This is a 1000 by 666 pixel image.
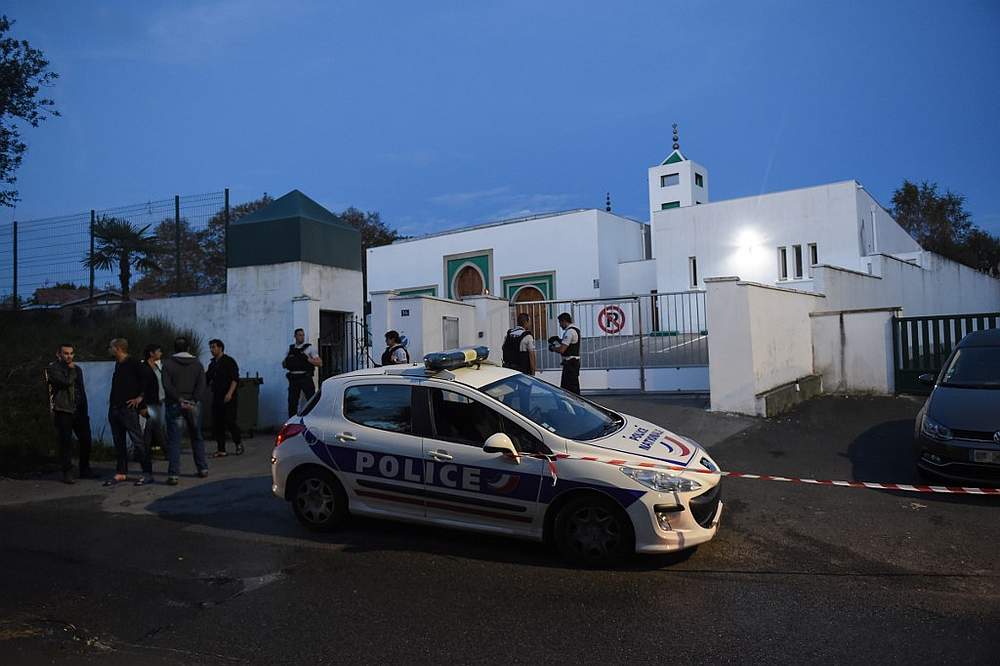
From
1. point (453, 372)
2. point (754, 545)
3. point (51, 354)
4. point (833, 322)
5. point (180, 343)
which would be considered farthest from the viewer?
point (833, 322)

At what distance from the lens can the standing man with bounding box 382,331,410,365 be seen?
10828 millimetres

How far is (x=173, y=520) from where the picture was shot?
7.17m

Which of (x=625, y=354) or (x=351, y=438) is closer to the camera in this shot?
(x=351, y=438)

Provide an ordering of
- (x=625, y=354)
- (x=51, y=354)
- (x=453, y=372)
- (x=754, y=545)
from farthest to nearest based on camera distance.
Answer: (x=625, y=354) → (x=51, y=354) → (x=453, y=372) → (x=754, y=545)

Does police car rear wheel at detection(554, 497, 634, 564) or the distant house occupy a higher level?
the distant house

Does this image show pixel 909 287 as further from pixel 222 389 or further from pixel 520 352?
pixel 222 389

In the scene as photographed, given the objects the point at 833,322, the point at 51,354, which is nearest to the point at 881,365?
the point at 833,322

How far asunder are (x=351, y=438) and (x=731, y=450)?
5719mm

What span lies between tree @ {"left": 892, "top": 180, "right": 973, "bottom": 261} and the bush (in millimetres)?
44619

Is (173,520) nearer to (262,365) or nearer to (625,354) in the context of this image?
(262,365)

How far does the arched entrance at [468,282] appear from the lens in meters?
33.0

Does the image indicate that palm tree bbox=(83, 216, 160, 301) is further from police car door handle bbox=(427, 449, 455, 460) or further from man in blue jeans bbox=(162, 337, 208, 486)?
police car door handle bbox=(427, 449, 455, 460)

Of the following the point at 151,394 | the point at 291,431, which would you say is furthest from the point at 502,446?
the point at 151,394

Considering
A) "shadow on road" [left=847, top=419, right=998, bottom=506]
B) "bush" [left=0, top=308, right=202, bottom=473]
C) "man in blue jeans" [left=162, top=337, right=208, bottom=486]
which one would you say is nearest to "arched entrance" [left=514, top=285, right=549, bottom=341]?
"bush" [left=0, top=308, right=202, bottom=473]
